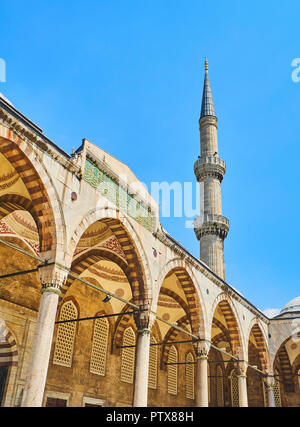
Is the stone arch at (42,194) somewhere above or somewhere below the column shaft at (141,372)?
above

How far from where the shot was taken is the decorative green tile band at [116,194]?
874 cm

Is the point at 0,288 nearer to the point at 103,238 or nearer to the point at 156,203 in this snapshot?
the point at 103,238

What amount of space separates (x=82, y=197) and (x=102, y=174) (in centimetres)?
111

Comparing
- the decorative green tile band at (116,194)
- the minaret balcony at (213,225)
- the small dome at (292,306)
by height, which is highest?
the minaret balcony at (213,225)

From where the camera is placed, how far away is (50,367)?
36.9 feet

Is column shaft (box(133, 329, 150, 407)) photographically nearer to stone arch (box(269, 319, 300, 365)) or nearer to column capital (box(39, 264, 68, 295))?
column capital (box(39, 264, 68, 295))

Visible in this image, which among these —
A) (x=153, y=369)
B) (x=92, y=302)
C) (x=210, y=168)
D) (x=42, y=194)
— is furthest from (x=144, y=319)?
(x=210, y=168)

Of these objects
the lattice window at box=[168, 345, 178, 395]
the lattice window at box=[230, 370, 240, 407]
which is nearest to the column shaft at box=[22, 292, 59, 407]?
the lattice window at box=[168, 345, 178, 395]

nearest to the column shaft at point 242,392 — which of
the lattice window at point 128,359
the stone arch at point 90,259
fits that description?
the lattice window at point 128,359

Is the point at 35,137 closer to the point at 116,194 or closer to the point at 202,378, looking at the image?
the point at 116,194

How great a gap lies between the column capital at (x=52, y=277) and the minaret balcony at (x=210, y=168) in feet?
53.9

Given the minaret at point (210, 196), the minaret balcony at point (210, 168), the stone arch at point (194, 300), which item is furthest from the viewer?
the minaret balcony at point (210, 168)

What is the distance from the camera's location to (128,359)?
14344mm

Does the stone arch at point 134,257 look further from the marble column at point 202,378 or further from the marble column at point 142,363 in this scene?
the marble column at point 202,378
